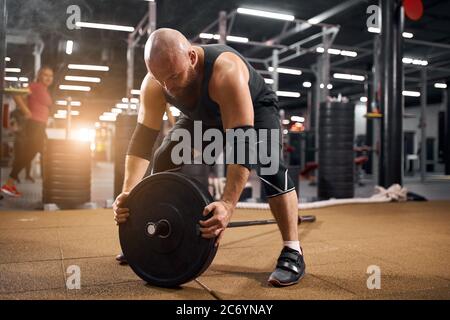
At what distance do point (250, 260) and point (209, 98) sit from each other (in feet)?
2.63

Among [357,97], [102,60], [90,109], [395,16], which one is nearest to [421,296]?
[395,16]

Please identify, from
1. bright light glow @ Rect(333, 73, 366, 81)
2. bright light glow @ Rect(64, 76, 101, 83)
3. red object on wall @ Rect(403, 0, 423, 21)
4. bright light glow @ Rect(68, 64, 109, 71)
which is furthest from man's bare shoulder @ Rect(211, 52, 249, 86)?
bright light glow @ Rect(64, 76, 101, 83)

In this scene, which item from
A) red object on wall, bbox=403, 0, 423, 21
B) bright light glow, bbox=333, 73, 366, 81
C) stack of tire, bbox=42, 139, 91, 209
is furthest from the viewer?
bright light glow, bbox=333, 73, 366, 81

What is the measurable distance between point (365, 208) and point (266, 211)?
0.93 meters

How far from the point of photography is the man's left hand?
118 cm

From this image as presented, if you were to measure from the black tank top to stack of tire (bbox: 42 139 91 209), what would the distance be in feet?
6.93

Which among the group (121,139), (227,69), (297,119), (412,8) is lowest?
(121,139)

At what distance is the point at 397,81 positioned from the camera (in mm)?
4402

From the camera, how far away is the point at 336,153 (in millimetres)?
4496

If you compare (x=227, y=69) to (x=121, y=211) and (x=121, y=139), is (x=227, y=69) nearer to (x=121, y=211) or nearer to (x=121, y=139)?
(x=121, y=211)

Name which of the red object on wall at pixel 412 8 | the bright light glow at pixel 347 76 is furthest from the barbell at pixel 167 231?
the bright light glow at pixel 347 76

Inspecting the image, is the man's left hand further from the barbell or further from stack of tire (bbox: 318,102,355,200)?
stack of tire (bbox: 318,102,355,200)

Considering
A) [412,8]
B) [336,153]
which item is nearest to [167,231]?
[336,153]

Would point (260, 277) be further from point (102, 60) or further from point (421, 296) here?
point (102, 60)
